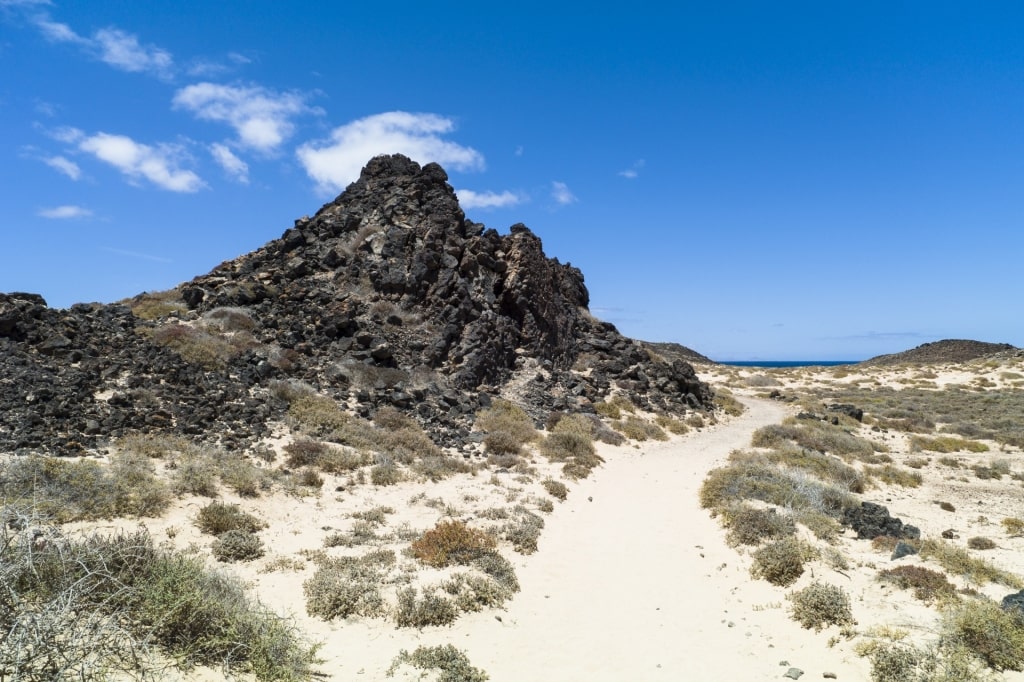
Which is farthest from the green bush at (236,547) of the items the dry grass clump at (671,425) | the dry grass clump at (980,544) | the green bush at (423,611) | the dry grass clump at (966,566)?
the dry grass clump at (671,425)

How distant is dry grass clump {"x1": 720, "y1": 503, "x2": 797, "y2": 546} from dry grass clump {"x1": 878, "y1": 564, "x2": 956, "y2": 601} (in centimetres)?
204

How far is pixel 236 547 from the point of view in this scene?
8.83m

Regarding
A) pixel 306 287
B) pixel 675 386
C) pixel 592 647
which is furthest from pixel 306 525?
pixel 675 386

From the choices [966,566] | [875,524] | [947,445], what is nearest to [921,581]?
[966,566]

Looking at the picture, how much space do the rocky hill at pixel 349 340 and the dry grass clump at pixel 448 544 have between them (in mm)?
7588

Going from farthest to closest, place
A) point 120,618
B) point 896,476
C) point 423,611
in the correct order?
point 896,476 < point 423,611 < point 120,618

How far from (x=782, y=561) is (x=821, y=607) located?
152 centimetres

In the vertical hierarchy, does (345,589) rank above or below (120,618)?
below

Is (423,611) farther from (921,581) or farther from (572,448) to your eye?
(572,448)

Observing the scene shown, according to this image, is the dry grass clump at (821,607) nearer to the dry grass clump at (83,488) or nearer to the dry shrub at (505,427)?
the dry shrub at (505,427)

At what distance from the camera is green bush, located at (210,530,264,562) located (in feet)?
28.6

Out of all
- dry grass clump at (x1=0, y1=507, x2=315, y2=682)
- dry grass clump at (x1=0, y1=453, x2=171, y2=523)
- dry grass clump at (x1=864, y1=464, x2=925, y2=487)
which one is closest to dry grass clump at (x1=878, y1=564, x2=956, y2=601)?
dry grass clump at (x1=0, y1=507, x2=315, y2=682)

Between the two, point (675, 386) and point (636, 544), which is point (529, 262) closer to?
point (675, 386)

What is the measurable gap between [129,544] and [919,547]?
13550 mm
